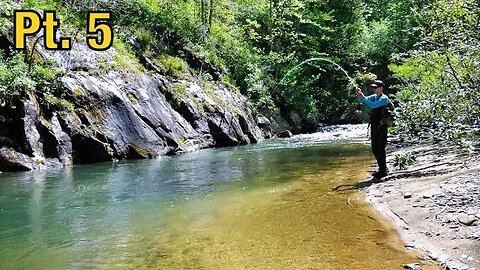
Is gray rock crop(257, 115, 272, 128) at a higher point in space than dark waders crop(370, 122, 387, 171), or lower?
lower

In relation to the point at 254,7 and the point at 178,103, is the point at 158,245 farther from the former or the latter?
the point at 254,7

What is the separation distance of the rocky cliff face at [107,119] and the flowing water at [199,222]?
2781mm

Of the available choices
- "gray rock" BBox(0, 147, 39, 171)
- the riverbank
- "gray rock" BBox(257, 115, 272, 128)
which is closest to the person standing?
the riverbank

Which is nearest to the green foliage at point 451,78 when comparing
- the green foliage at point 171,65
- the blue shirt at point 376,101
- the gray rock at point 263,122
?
the blue shirt at point 376,101

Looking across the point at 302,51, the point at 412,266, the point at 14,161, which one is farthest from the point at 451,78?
the point at 302,51

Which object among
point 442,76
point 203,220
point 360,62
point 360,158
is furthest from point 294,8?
point 203,220

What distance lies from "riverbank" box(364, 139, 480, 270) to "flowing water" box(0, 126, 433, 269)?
260mm

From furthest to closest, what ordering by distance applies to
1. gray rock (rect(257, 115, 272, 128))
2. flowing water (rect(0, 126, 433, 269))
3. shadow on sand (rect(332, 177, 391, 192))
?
1. gray rock (rect(257, 115, 272, 128))
2. shadow on sand (rect(332, 177, 391, 192))
3. flowing water (rect(0, 126, 433, 269))

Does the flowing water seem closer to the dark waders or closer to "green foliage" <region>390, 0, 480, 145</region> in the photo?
the dark waders

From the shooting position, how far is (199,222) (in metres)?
6.07

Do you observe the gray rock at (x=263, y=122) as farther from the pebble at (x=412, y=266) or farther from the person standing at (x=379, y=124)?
the pebble at (x=412, y=266)

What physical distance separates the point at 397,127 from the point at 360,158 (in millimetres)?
4251

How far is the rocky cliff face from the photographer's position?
44.0 feet

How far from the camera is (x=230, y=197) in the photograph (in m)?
7.61
